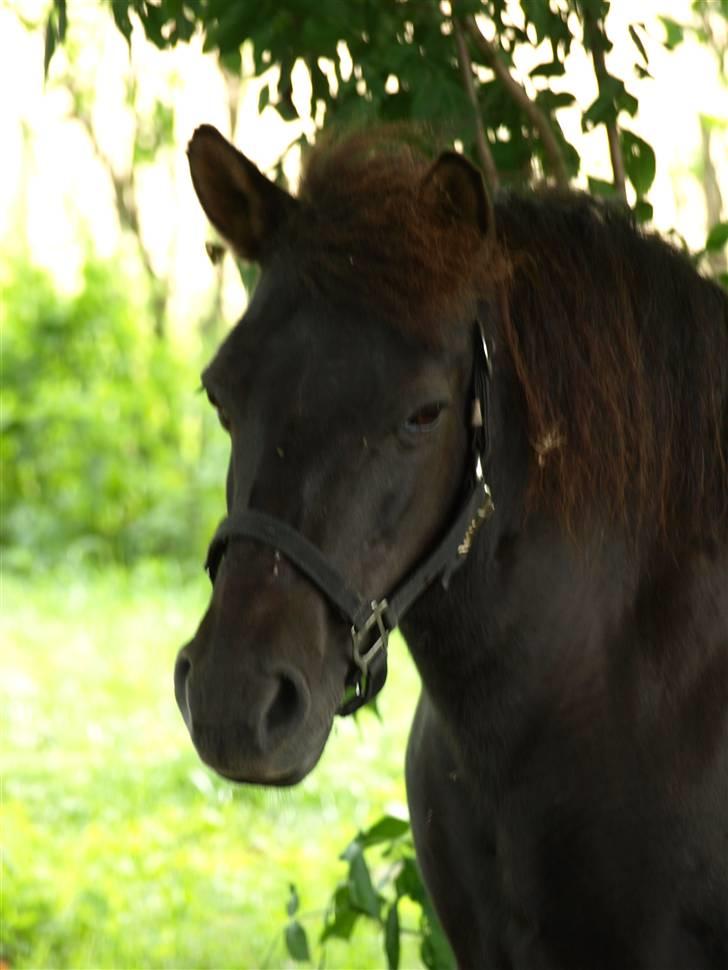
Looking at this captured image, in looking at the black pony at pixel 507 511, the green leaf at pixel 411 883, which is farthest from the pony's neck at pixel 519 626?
the green leaf at pixel 411 883

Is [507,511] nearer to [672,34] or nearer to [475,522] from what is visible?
[475,522]

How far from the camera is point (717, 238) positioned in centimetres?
246

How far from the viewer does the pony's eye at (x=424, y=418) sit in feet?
5.66

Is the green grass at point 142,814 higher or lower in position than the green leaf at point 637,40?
lower

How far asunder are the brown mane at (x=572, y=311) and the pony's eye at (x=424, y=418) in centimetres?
9

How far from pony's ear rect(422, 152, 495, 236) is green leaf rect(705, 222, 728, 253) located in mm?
743

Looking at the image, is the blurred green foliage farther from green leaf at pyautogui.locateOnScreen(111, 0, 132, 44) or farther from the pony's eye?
the pony's eye

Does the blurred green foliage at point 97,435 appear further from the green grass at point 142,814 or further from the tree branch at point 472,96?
the tree branch at point 472,96

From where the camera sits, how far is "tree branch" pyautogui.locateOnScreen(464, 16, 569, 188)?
2609 mm

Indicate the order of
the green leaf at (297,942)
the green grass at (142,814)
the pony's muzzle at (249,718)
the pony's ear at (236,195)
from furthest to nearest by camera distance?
the green grass at (142,814) → the green leaf at (297,942) → the pony's ear at (236,195) → the pony's muzzle at (249,718)

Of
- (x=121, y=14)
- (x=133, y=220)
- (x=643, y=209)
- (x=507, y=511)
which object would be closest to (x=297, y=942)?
(x=507, y=511)

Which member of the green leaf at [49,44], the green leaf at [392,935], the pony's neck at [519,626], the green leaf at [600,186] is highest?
the green leaf at [49,44]

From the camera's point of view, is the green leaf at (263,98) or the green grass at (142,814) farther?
the green grass at (142,814)

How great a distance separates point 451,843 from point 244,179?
104cm
